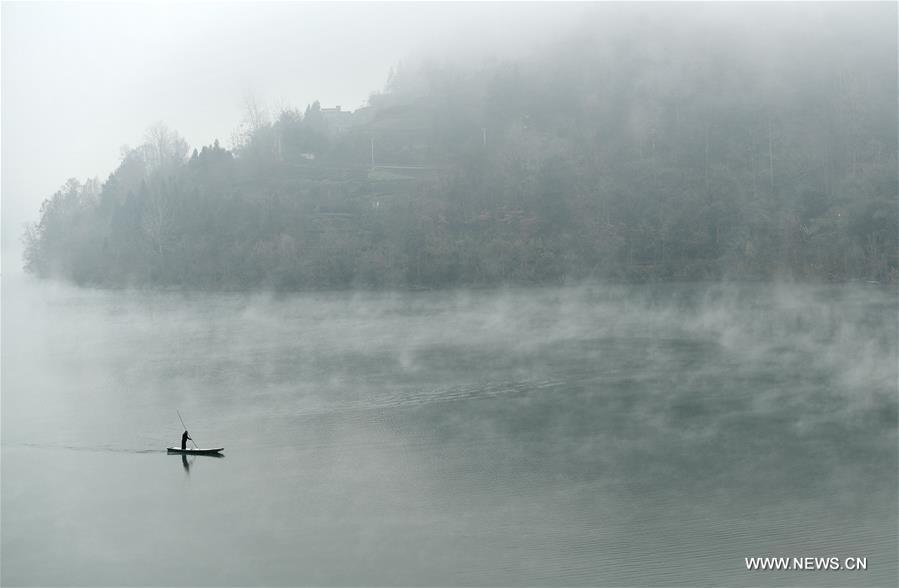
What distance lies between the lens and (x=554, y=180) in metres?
69.0

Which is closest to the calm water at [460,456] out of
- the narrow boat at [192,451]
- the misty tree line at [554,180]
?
the narrow boat at [192,451]

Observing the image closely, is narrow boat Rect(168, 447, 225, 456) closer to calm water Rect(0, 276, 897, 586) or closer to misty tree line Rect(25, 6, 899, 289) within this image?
calm water Rect(0, 276, 897, 586)

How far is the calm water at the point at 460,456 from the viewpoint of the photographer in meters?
14.9

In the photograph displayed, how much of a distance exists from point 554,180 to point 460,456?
51.0 meters

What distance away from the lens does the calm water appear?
14.9 meters

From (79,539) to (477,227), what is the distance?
52.8 m

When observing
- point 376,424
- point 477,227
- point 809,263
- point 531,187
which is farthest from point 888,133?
point 376,424

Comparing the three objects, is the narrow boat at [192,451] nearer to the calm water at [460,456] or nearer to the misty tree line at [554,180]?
the calm water at [460,456]

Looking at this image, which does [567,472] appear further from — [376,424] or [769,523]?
[376,424]

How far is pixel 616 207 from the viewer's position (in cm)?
6788

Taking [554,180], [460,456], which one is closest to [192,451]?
[460,456]

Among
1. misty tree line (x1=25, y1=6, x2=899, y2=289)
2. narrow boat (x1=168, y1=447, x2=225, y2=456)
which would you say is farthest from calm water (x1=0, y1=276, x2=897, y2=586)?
misty tree line (x1=25, y1=6, x2=899, y2=289)

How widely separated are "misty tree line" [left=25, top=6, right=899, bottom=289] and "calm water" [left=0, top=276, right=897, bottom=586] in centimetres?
2352

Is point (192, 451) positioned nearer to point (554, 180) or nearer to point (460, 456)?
point (460, 456)
